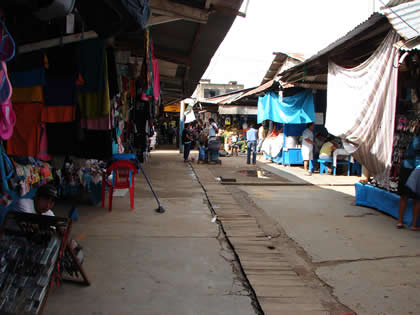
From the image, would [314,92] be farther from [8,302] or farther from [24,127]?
[8,302]

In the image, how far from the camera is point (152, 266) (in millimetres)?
3613

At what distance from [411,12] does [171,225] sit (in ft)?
15.2

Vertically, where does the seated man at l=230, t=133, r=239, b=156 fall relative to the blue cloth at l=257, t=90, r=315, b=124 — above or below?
below

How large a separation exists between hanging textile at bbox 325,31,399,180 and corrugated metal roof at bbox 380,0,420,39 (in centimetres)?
28

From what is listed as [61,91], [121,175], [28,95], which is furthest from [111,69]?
[121,175]

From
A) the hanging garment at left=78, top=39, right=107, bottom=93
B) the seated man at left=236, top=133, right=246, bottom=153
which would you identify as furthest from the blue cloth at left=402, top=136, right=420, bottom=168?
the seated man at left=236, top=133, right=246, bottom=153

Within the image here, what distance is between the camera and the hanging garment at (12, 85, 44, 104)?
3.73 m

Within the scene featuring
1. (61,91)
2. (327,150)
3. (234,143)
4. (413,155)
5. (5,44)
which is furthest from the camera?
(234,143)

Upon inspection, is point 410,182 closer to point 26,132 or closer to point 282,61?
point 26,132

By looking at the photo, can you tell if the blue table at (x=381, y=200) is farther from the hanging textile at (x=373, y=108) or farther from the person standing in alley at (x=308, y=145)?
the person standing in alley at (x=308, y=145)

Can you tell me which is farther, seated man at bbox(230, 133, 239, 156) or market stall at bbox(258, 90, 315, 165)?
seated man at bbox(230, 133, 239, 156)

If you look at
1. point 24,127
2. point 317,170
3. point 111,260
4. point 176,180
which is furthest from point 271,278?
point 317,170

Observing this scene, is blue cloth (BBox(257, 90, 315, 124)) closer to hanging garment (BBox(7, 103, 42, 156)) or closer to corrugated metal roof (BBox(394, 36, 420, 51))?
corrugated metal roof (BBox(394, 36, 420, 51))

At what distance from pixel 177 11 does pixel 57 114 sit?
6.73ft
